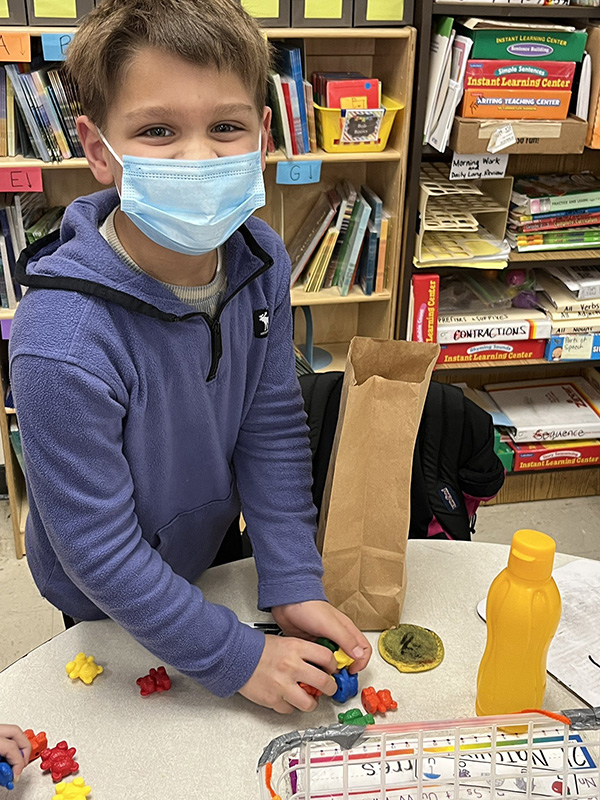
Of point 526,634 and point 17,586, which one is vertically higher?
point 526,634

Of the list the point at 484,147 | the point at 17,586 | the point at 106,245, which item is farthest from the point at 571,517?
the point at 106,245

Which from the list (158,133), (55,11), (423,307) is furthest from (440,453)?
(55,11)

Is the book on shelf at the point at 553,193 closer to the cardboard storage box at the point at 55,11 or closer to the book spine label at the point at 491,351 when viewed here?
the book spine label at the point at 491,351

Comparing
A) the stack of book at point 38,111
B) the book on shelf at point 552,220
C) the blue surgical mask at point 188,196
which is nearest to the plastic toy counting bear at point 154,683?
the blue surgical mask at point 188,196

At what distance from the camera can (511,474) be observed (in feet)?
9.19

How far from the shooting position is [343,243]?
8.15 ft

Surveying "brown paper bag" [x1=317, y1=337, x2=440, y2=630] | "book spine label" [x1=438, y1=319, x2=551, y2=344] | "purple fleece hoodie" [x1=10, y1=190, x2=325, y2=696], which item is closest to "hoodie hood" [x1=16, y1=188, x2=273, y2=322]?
"purple fleece hoodie" [x1=10, y1=190, x2=325, y2=696]

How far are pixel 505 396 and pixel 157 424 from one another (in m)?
2.05

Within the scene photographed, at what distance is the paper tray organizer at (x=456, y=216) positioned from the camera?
7.79ft

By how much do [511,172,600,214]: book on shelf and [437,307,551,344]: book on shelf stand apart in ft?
1.09

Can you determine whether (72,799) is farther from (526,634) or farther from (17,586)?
(17,586)

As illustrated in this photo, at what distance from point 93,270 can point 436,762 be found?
2.16ft

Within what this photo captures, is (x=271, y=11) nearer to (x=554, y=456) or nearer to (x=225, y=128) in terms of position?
(x=225, y=128)

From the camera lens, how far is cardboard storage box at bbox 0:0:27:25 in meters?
2.01
